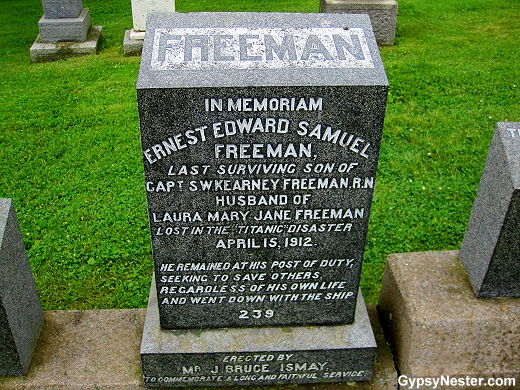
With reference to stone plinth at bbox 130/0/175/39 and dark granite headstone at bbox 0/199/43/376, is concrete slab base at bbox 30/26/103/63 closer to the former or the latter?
stone plinth at bbox 130/0/175/39

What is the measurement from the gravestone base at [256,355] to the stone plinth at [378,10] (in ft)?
21.8

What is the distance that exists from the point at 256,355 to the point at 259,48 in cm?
173

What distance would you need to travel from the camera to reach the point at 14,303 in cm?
305

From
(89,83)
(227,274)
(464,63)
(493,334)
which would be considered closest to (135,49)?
(89,83)

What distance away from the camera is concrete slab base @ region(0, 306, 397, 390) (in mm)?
3188

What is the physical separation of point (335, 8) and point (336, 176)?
6741 millimetres

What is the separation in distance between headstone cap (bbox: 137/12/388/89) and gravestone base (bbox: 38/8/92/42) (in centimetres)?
672

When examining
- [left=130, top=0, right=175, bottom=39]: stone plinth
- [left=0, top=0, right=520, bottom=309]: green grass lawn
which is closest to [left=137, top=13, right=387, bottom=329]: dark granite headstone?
[left=0, top=0, right=520, bottom=309]: green grass lawn

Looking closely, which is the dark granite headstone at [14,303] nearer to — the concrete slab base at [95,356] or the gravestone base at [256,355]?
the concrete slab base at [95,356]

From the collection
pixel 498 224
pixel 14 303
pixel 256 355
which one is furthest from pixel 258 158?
pixel 14 303

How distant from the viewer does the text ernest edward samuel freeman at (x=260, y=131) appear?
259 cm

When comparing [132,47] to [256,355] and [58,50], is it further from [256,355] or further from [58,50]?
[256,355]

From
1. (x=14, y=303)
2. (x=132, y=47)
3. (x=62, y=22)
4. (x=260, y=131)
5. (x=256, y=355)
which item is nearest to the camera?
(x=260, y=131)

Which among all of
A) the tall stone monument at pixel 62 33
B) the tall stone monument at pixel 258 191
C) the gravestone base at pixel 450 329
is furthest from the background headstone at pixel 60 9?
the gravestone base at pixel 450 329
